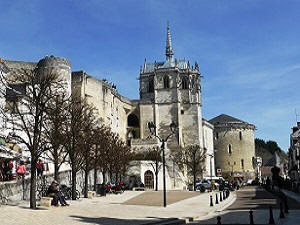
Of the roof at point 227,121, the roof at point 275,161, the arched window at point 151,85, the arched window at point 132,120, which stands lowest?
the roof at point 275,161

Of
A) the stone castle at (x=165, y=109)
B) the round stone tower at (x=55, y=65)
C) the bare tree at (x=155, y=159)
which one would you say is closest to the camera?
the round stone tower at (x=55, y=65)

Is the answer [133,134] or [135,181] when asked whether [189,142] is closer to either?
[133,134]

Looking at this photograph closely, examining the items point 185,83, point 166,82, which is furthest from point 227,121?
point 166,82

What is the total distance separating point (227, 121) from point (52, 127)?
81610 mm

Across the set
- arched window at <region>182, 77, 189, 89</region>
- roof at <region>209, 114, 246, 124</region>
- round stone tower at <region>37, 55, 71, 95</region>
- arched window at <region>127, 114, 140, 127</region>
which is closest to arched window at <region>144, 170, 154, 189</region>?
round stone tower at <region>37, 55, 71, 95</region>

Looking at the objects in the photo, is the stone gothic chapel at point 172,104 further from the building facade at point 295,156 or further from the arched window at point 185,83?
the building facade at point 295,156

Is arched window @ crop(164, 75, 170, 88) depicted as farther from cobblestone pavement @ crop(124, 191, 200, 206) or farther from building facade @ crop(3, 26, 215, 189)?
cobblestone pavement @ crop(124, 191, 200, 206)

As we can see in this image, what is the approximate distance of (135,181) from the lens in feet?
205

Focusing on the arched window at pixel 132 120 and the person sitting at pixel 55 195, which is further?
the arched window at pixel 132 120

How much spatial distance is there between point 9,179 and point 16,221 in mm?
9253

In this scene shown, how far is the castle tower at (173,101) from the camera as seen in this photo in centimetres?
8881

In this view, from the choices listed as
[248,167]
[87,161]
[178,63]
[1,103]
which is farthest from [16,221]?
[248,167]

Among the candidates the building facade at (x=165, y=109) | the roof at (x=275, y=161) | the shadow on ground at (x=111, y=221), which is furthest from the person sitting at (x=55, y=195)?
the building facade at (x=165, y=109)

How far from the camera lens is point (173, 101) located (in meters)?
89.9
